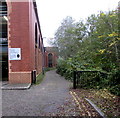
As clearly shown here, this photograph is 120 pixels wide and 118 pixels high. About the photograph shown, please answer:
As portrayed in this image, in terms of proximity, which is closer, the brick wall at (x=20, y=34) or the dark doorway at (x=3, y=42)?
the brick wall at (x=20, y=34)

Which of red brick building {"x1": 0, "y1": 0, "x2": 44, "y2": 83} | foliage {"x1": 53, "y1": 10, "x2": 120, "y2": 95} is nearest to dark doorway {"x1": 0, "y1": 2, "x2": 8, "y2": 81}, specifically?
red brick building {"x1": 0, "y1": 0, "x2": 44, "y2": 83}

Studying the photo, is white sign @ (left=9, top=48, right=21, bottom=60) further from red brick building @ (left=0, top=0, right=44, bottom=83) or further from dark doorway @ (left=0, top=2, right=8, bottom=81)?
dark doorway @ (left=0, top=2, right=8, bottom=81)

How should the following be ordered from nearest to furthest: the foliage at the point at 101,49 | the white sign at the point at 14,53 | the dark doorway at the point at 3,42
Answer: the foliage at the point at 101,49 < the white sign at the point at 14,53 < the dark doorway at the point at 3,42

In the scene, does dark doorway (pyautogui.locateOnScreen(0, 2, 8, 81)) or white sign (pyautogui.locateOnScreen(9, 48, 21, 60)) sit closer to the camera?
white sign (pyautogui.locateOnScreen(9, 48, 21, 60))

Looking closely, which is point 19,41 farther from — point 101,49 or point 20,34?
point 101,49

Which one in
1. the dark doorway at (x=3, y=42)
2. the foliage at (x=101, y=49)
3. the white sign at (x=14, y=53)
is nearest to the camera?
the foliage at (x=101, y=49)

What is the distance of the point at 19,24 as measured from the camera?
9992mm

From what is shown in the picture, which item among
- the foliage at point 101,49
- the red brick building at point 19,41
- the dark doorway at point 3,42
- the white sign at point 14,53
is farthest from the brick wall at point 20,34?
the foliage at point 101,49

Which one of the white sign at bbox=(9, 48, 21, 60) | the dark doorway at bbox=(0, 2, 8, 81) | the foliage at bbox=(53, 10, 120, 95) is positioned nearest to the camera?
the foliage at bbox=(53, 10, 120, 95)

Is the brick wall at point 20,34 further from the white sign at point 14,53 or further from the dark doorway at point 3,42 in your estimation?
the dark doorway at point 3,42

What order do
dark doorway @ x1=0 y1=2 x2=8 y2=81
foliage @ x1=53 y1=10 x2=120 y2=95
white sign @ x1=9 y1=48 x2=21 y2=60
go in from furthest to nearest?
dark doorway @ x1=0 y1=2 x2=8 y2=81, white sign @ x1=9 y1=48 x2=21 y2=60, foliage @ x1=53 y1=10 x2=120 y2=95

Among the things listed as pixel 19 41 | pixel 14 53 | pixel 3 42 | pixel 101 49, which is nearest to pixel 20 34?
pixel 19 41

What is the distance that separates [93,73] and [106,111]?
4431 millimetres

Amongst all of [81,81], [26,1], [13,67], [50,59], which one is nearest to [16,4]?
[26,1]
